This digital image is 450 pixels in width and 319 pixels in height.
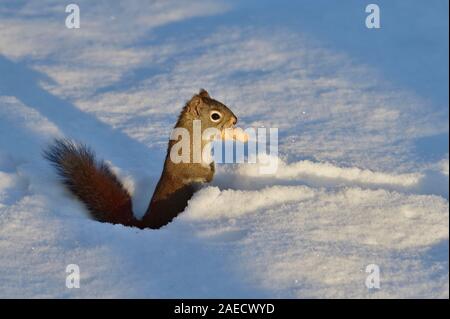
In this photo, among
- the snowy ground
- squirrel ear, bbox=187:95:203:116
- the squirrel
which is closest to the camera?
the snowy ground

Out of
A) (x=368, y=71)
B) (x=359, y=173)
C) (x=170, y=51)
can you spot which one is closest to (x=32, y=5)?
(x=170, y=51)

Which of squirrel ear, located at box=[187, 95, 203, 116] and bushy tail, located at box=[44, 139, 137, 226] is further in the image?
squirrel ear, located at box=[187, 95, 203, 116]

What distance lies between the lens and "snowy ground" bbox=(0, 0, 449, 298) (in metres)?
3.30

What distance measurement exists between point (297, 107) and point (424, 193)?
1286mm

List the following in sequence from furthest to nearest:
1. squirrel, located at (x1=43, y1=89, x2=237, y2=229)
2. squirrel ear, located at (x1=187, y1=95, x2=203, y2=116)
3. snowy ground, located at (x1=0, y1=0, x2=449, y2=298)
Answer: squirrel ear, located at (x1=187, y1=95, x2=203, y2=116) < squirrel, located at (x1=43, y1=89, x2=237, y2=229) < snowy ground, located at (x1=0, y1=0, x2=449, y2=298)

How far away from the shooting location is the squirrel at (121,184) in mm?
3902

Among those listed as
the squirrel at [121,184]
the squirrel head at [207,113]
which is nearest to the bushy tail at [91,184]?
the squirrel at [121,184]

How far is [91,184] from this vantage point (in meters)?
3.93

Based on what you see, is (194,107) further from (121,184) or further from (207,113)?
(121,184)

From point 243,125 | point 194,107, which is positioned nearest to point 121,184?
point 194,107

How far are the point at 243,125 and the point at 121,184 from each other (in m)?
1.11

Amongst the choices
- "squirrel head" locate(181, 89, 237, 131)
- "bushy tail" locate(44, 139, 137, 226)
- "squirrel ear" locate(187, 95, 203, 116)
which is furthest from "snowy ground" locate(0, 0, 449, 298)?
"squirrel ear" locate(187, 95, 203, 116)

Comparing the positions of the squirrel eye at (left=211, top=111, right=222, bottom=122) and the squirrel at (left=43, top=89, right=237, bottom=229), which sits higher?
the squirrel eye at (left=211, top=111, right=222, bottom=122)

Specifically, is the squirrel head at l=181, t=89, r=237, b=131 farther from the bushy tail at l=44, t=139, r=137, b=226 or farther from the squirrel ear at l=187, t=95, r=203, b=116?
the bushy tail at l=44, t=139, r=137, b=226
